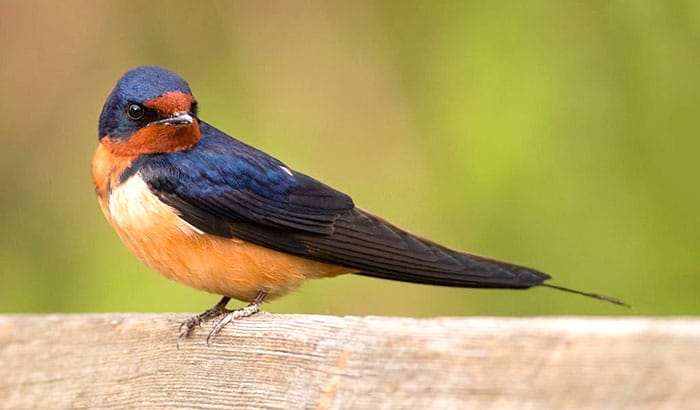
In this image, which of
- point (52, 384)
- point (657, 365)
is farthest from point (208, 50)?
point (657, 365)

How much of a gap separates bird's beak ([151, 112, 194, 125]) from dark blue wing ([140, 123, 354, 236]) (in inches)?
2.9

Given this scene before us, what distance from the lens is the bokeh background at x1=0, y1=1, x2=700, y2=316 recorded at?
3178 millimetres

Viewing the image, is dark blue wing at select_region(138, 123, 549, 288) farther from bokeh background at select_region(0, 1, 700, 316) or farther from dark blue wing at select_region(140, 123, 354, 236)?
bokeh background at select_region(0, 1, 700, 316)

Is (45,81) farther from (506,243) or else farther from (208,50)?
(506,243)

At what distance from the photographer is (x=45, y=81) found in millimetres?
3883

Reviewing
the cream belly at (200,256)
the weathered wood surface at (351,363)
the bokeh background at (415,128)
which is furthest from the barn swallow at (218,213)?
the bokeh background at (415,128)

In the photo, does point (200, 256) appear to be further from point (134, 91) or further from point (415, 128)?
point (415, 128)

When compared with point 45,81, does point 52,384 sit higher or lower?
lower

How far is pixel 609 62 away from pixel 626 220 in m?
0.44

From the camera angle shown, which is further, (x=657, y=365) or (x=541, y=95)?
(x=541, y=95)

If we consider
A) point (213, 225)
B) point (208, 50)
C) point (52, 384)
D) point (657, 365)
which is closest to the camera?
point (657, 365)

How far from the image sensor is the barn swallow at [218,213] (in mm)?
2475

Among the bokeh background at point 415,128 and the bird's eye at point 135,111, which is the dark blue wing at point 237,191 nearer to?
the bird's eye at point 135,111

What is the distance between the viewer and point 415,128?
350 centimetres
